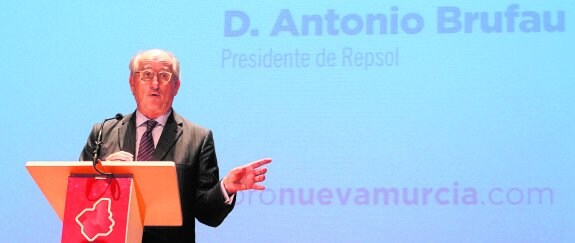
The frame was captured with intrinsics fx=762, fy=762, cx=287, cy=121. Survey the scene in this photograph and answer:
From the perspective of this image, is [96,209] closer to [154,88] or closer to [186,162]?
[186,162]

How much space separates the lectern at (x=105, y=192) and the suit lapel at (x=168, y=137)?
47 cm

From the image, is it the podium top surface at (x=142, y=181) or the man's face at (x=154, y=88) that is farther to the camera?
the man's face at (x=154, y=88)

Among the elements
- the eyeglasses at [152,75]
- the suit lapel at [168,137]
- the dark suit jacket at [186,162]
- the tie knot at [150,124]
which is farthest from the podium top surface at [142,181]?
the eyeglasses at [152,75]

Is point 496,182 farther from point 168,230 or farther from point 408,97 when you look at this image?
point 168,230

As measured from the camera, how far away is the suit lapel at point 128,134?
2.54m

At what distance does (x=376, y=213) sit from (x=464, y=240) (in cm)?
42

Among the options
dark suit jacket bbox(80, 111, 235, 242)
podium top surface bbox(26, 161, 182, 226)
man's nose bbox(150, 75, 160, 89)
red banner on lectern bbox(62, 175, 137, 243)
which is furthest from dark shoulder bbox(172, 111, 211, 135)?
red banner on lectern bbox(62, 175, 137, 243)

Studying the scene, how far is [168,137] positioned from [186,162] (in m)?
0.11

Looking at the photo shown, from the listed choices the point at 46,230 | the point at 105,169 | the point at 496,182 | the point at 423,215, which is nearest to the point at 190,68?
the point at 46,230

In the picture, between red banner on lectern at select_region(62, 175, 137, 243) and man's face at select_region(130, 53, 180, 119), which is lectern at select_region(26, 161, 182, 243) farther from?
man's face at select_region(130, 53, 180, 119)

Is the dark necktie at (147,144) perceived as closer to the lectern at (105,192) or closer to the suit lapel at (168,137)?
the suit lapel at (168,137)

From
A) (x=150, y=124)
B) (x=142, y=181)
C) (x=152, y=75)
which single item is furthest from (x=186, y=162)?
(x=142, y=181)

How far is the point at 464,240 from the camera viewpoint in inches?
139

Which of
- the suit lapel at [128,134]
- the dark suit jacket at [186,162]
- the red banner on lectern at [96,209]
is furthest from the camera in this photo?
the suit lapel at [128,134]
